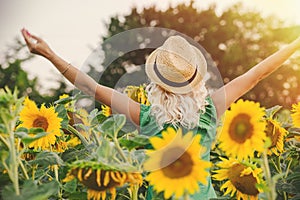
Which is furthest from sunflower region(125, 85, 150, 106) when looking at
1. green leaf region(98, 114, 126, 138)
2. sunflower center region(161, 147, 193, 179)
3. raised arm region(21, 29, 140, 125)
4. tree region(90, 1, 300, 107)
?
tree region(90, 1, 300, 107)

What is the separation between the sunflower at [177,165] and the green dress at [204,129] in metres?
0.59

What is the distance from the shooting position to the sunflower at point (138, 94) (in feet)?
7.55

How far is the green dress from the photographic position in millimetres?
1883

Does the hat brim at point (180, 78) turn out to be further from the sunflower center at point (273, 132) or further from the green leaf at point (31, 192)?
the green leaf at point (31, 192)

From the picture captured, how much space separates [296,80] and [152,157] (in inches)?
540

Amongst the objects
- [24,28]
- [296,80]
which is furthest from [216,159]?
[296,80]

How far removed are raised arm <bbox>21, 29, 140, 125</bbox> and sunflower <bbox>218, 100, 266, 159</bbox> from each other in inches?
18.3

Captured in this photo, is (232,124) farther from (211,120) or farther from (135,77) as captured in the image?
(135,77)

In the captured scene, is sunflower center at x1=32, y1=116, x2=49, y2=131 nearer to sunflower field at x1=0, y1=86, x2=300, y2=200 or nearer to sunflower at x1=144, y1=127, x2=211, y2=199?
sunflower field at x1=0, y1=86, x2=300, y2=200

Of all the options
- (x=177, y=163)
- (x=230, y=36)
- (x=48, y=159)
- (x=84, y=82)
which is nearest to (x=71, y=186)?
(x=48, y=159)

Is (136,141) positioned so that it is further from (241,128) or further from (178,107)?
(178,107)

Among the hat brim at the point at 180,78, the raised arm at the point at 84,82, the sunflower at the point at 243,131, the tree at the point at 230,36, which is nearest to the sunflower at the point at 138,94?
the raised arm at the point at 84,82

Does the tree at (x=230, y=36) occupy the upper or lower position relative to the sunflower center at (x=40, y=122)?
upper

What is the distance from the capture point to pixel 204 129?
1.91 m
